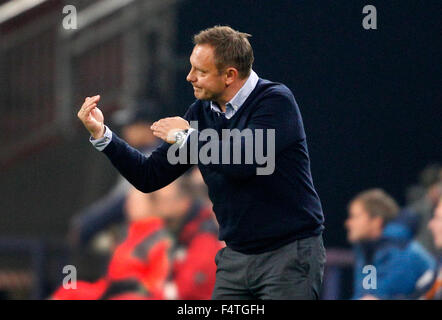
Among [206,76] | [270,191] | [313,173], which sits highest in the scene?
[206,76]

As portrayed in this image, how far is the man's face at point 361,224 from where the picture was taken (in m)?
5.39

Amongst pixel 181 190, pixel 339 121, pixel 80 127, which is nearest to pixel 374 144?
pixel 339 121

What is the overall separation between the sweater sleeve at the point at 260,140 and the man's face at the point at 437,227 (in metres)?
2.70

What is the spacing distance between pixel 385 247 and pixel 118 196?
1867 mm

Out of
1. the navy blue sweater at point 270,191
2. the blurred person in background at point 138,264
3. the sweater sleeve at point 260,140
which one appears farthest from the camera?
the blurred person in background at point 138,264

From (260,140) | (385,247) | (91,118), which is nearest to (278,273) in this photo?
(260,140)

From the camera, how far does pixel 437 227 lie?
541cm

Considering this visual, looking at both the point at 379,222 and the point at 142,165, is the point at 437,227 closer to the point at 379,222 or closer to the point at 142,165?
the point at 379,222

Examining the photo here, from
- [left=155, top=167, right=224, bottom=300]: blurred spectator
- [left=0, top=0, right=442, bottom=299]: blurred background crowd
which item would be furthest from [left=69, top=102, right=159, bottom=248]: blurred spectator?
[left=155, top=167, right=224, bottom=300]: blurred spectator

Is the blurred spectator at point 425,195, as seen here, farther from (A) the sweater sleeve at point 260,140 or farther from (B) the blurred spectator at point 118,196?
(A) the sweater sleeve at point 260,140

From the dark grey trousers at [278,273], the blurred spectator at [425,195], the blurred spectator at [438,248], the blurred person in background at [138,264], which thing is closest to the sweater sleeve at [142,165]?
the dark grey trousers at [278,273]

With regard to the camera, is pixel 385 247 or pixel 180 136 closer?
pixel 180 136

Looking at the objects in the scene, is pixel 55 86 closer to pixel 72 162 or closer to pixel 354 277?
pixel 72 162

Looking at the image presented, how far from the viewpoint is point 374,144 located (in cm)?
569
